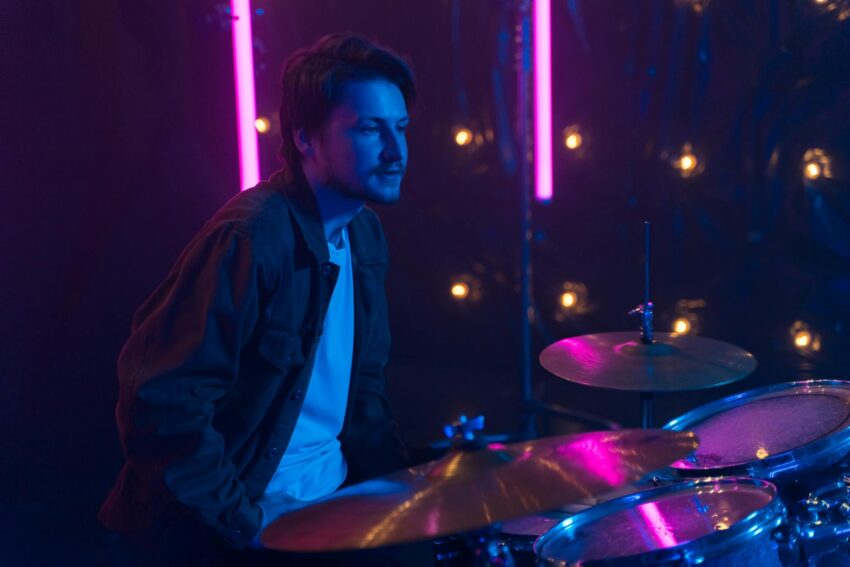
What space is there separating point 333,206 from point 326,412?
0.48 meters

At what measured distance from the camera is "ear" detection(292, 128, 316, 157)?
6.10 ft

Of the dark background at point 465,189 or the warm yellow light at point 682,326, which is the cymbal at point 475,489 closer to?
the dark background at point 465,189

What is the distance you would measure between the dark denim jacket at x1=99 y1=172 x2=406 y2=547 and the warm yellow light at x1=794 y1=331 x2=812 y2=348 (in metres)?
2.42

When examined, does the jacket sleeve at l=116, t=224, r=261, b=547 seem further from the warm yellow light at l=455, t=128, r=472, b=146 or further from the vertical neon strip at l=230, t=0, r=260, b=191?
the warm yellow light at l=455, t=128, r=472, b=146

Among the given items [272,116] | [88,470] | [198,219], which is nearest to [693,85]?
[272,116]

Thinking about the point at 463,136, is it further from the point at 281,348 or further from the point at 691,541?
the point at 691,541

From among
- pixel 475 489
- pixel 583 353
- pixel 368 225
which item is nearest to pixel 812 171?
pixel 583 353

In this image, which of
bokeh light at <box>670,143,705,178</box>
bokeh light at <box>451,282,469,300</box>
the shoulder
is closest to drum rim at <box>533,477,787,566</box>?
the shoulder

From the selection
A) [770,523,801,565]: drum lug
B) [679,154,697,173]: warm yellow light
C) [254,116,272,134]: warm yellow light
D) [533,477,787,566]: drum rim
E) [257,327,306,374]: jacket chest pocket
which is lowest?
[770,523,801,565]: drum lug

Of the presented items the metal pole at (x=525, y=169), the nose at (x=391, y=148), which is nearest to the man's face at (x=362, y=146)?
the nose at (x=391, y=148)

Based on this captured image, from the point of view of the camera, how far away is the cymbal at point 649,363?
1.89m

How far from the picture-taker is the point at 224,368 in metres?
1.49

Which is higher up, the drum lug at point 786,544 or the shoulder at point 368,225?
the shoulder at point 368,225

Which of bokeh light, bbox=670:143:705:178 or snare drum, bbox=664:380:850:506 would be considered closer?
snare drum, bbox=664:380:850:506
